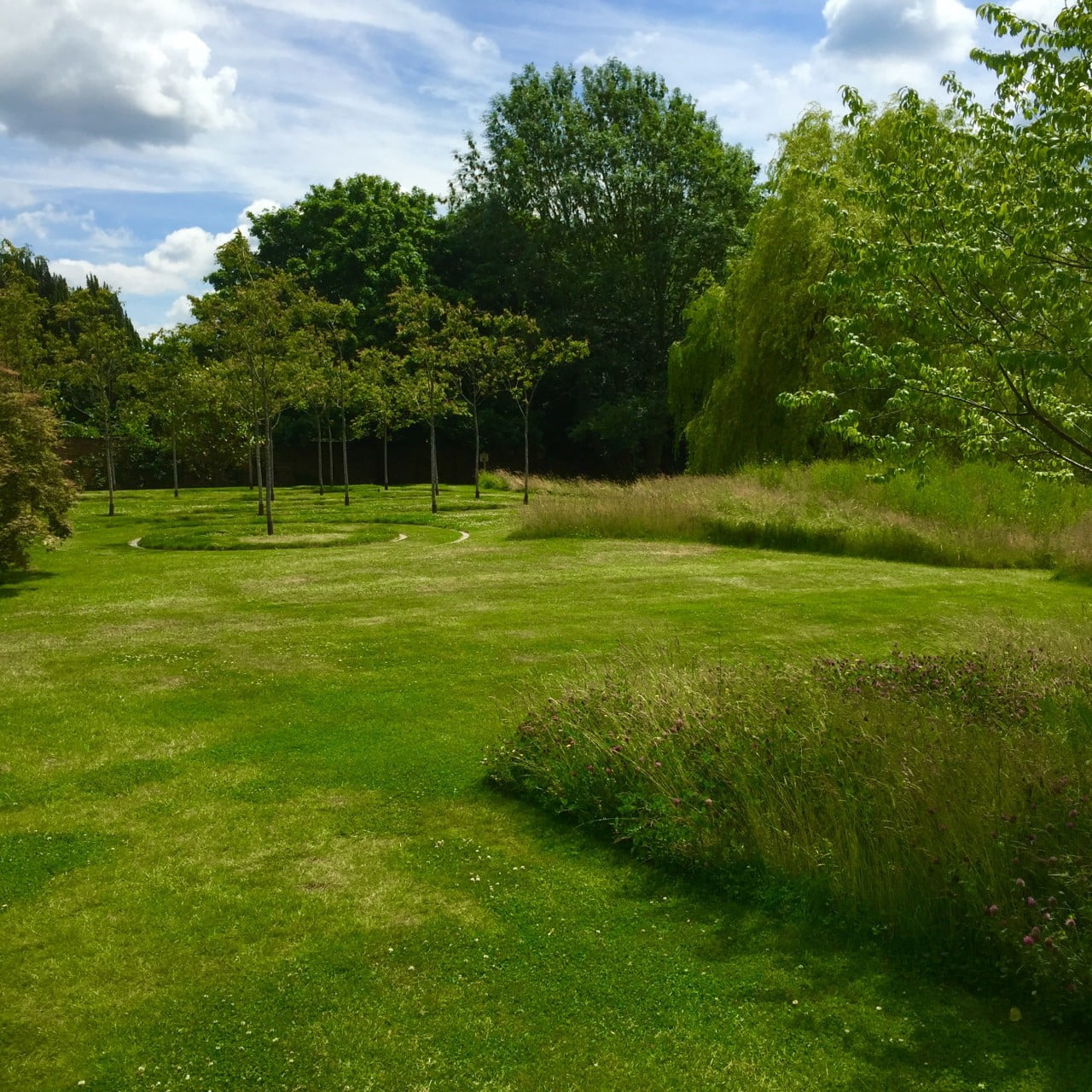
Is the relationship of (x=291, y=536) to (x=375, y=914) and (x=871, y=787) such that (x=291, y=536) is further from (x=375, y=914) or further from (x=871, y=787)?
(x=871, y=787)

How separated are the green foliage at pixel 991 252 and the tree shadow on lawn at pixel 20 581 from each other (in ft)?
41.3

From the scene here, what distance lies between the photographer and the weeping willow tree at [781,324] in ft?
77.8

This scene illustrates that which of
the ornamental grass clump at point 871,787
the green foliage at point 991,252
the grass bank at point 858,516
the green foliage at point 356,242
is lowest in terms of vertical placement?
the ornamental grass clump at point 871,787

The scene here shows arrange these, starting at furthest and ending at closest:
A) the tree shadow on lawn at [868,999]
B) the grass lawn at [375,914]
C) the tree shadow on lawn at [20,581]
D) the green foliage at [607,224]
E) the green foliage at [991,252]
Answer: the green foliage at [607,224], the tree shadow on lawn at [20,581], the green foliage at [991,252], the grass lawn at [375,914], the tree shadow on lawn at [868,999]

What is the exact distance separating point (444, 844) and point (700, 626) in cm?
643

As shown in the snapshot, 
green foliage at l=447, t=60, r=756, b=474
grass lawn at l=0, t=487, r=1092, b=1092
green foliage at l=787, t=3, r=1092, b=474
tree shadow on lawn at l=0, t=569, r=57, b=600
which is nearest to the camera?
grass lawn at l=0, t=487, r=1092, b=1092

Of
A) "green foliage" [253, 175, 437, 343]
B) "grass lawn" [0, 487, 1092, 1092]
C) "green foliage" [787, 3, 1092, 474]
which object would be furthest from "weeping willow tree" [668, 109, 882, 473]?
"green foliage" [253, 175, 437, 343]

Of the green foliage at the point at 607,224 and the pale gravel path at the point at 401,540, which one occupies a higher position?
the green foliage at the point at 607,224

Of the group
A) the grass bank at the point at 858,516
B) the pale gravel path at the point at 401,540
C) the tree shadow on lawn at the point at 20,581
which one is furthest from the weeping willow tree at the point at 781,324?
the tree shadow on lawn at the point at 20,581

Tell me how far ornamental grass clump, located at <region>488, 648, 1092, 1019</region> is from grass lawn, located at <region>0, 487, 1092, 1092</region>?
253mm

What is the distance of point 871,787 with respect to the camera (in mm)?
5414

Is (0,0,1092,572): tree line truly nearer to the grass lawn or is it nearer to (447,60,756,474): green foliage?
(447,60,756,474): green foliage

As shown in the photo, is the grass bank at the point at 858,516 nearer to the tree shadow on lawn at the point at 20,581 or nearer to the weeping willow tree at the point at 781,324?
the weeping willow tree at the point at 781,324

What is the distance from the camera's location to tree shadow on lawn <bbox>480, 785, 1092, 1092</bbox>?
12.2 feet
